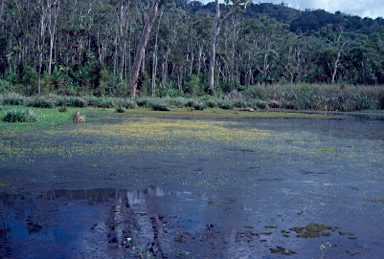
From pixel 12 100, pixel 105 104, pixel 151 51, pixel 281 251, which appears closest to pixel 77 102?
pixel 105 104

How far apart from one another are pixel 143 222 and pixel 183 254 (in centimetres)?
103

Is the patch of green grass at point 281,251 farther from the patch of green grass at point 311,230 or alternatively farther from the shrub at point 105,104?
the shrub at point 105,104

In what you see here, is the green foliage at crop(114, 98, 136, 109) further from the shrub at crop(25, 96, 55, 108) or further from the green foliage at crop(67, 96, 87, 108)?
the shrub at crop(25, 96, 55, 108)

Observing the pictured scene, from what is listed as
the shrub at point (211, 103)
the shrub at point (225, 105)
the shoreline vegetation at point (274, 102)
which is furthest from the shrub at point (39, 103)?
the shrub at point (225, 105)

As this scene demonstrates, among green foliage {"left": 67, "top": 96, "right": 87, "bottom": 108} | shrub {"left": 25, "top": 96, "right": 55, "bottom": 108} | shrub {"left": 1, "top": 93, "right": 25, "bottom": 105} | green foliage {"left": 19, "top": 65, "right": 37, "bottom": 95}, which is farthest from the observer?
green foliage {"left": 19, "top": 65, "right": 37, "bottom": 95}

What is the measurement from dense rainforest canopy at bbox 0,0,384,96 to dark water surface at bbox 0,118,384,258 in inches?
1074

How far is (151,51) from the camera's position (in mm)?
66000

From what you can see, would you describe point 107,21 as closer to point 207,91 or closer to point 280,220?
point 207,91

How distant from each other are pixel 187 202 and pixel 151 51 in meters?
60.9

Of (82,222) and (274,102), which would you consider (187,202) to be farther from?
(274,102)

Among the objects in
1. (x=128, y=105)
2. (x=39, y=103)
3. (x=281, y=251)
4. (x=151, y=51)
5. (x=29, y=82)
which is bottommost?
(x=281, y=251)

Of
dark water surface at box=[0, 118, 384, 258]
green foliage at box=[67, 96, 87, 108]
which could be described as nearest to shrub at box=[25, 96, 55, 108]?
green foliage at box=[67, 96, 87, 108]

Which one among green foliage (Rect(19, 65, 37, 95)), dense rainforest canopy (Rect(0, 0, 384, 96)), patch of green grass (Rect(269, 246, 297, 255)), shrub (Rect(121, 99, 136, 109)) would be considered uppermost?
dense rainforest canopy (Rect(0, 0, 384, 96))

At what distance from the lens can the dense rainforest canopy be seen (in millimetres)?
47781
